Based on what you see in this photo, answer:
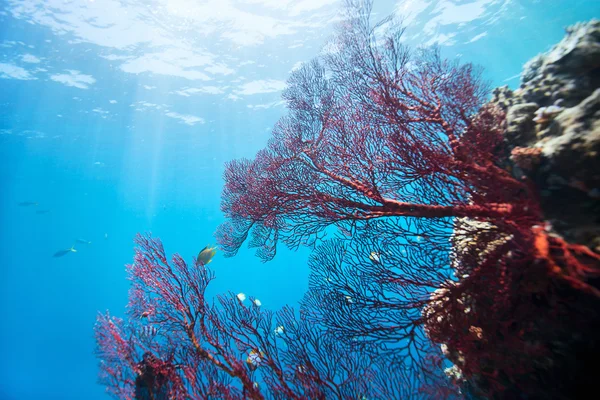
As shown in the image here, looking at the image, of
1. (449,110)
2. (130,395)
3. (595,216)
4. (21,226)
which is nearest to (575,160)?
(595,216)

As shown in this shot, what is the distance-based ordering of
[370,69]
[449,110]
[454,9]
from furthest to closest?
[454,9] → [370,69] → [449,110]

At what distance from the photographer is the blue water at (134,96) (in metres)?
17.3

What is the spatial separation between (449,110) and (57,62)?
26.7 m

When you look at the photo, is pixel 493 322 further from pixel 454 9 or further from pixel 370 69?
pixel 454 9

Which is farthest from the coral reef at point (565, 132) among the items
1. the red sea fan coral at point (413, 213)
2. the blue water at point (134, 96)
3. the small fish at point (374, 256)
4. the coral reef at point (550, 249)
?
the blue water at point (134, 96)

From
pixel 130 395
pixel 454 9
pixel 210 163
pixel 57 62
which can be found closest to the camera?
pixel 130 395

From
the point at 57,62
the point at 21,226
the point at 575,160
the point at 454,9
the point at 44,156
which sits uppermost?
the point at 454,9

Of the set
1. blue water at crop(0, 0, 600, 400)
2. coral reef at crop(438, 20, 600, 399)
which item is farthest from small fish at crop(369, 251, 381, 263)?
blue water at crop(0, 0, 600, 400)

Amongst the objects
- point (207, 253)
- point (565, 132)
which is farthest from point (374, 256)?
point (207, 253)

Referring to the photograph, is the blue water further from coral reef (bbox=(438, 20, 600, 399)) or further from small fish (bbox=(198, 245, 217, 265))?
coral reef (bbox=(438, 20, 600, 399))

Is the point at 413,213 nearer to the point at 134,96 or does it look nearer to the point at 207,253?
the point at 207,253

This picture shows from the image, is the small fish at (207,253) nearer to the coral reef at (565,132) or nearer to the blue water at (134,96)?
the coral reef at (565,132)

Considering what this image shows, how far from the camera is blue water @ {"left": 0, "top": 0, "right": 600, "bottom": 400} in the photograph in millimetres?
17266

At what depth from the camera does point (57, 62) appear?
19094 millimetres
